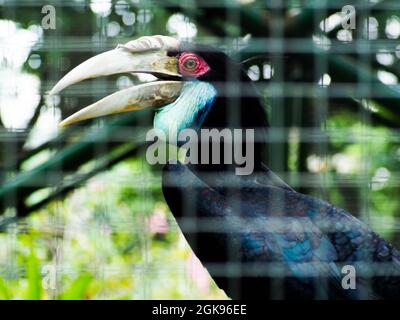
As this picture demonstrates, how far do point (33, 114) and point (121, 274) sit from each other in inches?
14.1

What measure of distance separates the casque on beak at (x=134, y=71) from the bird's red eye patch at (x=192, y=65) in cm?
1

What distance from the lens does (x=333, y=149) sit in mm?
1979

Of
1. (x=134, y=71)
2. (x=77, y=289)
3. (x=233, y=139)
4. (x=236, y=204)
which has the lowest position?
(x=77, y=289)

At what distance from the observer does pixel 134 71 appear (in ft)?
5.11

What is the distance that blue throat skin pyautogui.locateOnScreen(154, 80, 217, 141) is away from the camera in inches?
63.1

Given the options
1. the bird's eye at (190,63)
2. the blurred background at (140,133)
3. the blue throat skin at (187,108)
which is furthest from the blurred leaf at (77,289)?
the bird's eye at (190,63)

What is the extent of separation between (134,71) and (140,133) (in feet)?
0.53

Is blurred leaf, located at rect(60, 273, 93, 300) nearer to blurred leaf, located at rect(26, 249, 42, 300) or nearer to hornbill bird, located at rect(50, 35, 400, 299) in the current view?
blurred leaf, located at rect(26, 249, 42, 300)

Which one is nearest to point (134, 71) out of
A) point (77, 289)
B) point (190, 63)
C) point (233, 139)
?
point (190, 63)

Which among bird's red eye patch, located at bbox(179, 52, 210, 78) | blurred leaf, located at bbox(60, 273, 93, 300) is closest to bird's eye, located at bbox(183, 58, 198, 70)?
bird's red eye patch, located at bbox(179, 52, 210, 78)

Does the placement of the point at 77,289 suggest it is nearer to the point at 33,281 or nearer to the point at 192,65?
the point at 33,281
